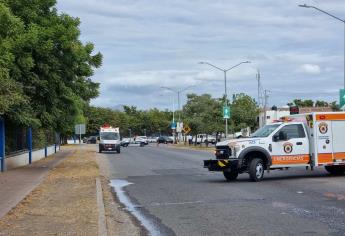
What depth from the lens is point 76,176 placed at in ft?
77.4

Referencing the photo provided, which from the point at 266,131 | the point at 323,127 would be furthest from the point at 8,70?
the point at 323,127

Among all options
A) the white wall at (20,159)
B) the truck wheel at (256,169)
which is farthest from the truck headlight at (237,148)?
the white wall at (20,159)

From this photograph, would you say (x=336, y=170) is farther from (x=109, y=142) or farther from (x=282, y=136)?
(x=109, y=142)

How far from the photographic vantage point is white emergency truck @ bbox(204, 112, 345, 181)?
789 inches

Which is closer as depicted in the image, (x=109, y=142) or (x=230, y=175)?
(x=230, y=175)

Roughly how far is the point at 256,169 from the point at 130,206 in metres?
6.75

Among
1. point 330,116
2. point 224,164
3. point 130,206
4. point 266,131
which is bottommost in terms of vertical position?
point 130,206

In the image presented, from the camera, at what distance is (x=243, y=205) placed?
13852 millimetres

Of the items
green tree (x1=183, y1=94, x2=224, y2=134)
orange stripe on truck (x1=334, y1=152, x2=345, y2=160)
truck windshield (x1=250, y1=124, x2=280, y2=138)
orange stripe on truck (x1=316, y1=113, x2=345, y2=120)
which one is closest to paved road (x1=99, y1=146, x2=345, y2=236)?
orange stripe on truck (x1=334, y1=152, x2=345, y2=160)

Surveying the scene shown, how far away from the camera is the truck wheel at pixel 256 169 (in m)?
19.9

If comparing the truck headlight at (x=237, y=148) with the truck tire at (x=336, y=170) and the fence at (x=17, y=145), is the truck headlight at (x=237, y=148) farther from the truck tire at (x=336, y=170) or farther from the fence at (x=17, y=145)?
the fence at (x=17, y=145)

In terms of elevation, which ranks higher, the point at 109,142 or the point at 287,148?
the point at 109,142

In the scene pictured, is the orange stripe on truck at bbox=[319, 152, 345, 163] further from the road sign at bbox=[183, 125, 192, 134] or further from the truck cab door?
the road sign at bbox=[183, 125, 192, 134]

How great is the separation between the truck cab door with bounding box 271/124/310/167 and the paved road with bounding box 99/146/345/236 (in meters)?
0.64
